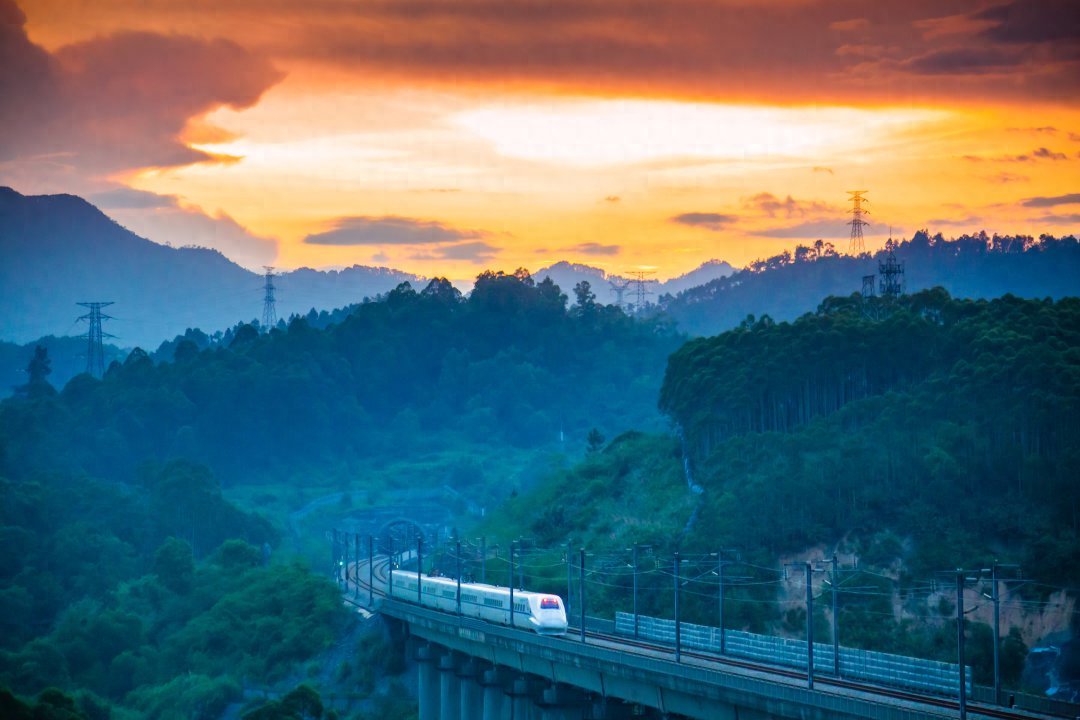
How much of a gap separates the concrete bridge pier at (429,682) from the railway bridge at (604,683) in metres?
0.06

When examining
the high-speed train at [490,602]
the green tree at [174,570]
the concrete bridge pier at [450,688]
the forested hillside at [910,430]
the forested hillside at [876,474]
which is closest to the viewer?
the high-speed train at [490,602]

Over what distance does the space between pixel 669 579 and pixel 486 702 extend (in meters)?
23.3

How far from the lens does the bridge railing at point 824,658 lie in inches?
1657

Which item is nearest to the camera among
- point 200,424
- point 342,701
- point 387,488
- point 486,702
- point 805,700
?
point 805,700

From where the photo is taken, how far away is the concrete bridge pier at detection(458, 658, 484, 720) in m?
71.0

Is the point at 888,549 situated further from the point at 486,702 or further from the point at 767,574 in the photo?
the point at 486,702

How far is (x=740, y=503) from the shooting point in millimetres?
92812

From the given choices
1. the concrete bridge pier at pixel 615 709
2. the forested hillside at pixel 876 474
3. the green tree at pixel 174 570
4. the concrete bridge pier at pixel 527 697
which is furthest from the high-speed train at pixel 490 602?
the green tree at pixel 174 570

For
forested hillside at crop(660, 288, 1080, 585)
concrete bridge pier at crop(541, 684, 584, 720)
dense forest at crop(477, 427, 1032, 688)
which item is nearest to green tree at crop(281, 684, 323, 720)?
concrete bridge pier at crop(541, 684, 584, 720)

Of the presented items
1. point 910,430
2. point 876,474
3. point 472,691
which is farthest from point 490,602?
point 910,430

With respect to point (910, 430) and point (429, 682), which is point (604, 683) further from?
point (910, 430)

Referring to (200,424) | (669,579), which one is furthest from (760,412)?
(200,424)

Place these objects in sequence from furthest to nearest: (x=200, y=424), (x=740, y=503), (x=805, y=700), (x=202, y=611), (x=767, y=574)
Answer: (x=200, y=424), (x=202, y=611), (x=740, y=503), (x=767, y=574), (x=805, y=700)

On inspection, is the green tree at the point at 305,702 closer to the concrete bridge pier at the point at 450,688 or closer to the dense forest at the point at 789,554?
the concrete bridge pier at the point at 450,688
